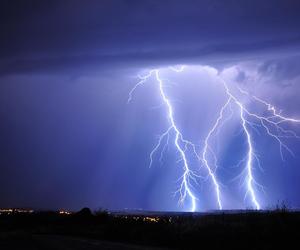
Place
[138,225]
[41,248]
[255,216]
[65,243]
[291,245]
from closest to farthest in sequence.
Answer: [291,245]
[41,248]
[65,243]
[255,216]
[138,225]

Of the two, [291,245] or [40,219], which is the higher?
[40,219]

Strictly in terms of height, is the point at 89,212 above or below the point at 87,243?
above

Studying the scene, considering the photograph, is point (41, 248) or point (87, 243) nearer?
point (41, 248)

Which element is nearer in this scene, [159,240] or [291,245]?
[291,245]

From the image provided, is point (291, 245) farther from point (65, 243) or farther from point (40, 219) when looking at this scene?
point (40, 219)

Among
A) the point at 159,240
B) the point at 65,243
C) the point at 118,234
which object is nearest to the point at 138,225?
the point at 118,234

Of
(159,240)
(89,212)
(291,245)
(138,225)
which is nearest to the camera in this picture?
(291,245)

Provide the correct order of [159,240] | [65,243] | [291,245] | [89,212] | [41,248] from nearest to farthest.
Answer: [291,245]
[41,248]
[65,243]
[159,240]
[89,212]

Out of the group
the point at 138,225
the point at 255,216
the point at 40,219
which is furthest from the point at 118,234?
the point at 40,219

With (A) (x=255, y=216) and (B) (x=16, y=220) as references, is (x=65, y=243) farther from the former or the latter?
→ (B) (x=16, y=220)
